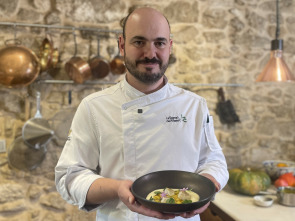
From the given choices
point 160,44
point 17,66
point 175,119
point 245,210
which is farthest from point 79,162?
point 17,66

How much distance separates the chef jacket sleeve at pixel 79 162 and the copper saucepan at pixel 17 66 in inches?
40.4

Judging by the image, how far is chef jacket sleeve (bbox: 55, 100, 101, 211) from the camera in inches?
38.8

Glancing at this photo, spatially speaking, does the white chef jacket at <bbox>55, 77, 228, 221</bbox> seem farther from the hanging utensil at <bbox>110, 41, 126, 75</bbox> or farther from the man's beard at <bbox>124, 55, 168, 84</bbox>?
the hanging utensil at <bbox>110, 41, 126, 75</bbox>

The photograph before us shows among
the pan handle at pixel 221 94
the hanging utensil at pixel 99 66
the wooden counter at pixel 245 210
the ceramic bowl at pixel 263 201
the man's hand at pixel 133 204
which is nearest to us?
the man's hand at pixel 133 204

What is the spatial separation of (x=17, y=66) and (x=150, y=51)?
4.15 ft

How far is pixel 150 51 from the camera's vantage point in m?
1.02

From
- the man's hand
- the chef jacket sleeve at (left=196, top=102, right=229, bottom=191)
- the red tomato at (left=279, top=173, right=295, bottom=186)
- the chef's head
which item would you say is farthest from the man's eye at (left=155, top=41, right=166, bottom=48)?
the red tomato at (left=279, top=173, right=295, bottom=186)

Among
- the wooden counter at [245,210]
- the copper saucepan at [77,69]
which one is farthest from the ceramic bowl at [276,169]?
the copper saucepan at [77,69]

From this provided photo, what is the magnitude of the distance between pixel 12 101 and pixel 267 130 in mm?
2104

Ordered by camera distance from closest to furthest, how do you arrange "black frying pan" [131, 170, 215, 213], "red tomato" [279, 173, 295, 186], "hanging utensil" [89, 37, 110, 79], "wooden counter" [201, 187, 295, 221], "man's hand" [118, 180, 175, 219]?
1. "man's hand" [118, 180, 175, 219]
2. "black frying pan" [131, 170, 215, 213]
3. "wooden counter" [201, 187, 295, 221]
4. "red tomato" [279, 173, 295, 186]
5. "hanging utensil" [89, 37, 110, 79]

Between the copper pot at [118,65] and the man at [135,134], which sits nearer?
the man at [135,134]

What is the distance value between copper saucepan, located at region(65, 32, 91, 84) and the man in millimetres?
954

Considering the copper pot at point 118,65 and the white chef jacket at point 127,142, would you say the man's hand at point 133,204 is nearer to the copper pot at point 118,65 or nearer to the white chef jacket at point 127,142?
the white chef jacket at point 127,142

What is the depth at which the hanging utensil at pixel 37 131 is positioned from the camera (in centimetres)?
204
